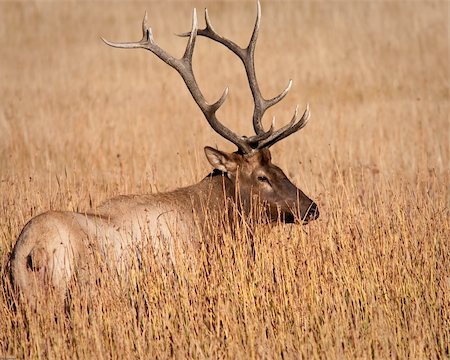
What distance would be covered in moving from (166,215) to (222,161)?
0.84 metres

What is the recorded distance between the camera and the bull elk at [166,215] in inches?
218

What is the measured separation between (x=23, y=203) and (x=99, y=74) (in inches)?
406

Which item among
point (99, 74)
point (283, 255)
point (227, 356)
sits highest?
point (99, 74)

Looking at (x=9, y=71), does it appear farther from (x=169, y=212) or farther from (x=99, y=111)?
(x=169, y=212)

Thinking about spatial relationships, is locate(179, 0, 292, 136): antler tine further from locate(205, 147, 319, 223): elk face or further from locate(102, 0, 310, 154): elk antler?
locate(205, 147, 319, 223): elk face

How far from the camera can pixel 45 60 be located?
20.5 metres

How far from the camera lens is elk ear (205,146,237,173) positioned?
722 centimetres

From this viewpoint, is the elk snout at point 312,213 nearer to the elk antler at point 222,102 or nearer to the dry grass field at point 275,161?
the dry grass field at point 275,161

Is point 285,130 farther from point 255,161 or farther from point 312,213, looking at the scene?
point 312,213

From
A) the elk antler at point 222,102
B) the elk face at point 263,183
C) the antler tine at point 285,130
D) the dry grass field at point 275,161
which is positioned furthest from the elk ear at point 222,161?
the dry grass field at point 275,161

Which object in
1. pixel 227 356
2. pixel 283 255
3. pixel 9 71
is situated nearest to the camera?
pixel 227 356

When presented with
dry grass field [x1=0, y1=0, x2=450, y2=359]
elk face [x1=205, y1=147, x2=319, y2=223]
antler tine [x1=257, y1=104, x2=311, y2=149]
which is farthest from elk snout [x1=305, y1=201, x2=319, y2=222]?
antler tine [x1=257, y1=104, x2=311, y2=149]

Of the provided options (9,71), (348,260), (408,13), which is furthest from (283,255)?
(408,13)

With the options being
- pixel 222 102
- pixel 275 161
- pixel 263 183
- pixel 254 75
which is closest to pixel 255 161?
pixel 263 183
